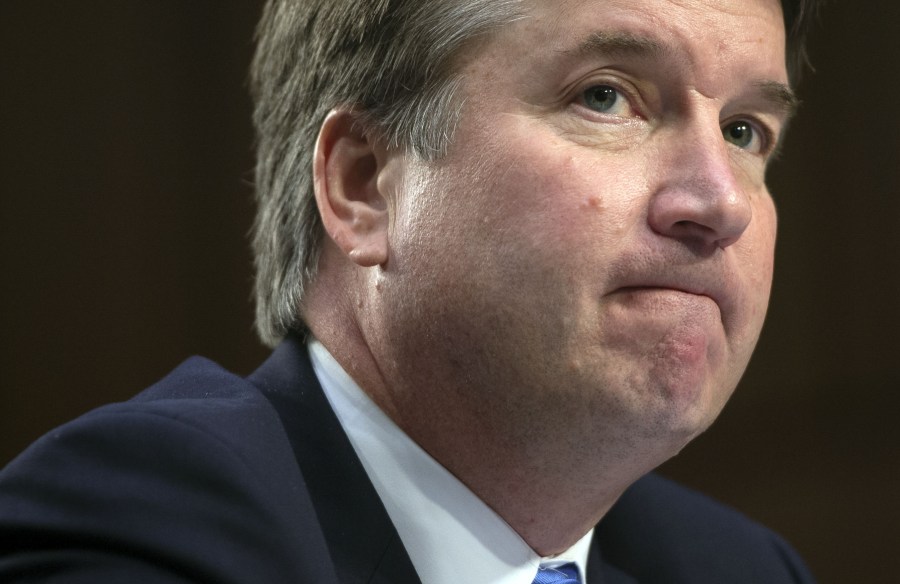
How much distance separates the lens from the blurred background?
3.05m

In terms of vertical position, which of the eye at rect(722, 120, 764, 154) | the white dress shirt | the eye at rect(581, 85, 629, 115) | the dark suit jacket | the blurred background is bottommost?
the blurred background

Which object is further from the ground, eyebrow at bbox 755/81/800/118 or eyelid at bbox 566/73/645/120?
eyelid at bbox 566/73/645/120

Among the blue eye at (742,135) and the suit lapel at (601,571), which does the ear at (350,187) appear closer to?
the blue eye at (742,135)

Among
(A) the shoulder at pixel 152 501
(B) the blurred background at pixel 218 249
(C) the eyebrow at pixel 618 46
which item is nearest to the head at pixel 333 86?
(C) the eyebrow at pixel 618 46

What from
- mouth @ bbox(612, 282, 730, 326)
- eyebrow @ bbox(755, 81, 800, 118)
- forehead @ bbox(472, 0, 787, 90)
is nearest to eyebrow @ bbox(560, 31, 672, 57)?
forehead @ bbox(472, 0, 787, 90)

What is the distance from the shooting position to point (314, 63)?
1.84m

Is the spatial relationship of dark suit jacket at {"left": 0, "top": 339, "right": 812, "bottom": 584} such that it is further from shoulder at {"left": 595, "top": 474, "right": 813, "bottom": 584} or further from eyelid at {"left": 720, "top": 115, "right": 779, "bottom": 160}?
eyelid at {"left": 720, "top": 115, "right": 779, "bottom": 160}

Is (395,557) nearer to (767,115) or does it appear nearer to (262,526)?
(262,526)

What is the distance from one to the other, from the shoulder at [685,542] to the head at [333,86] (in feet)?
2.37

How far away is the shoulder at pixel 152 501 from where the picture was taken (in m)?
1.24

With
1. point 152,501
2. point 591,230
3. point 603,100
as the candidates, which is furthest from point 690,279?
point 152,501

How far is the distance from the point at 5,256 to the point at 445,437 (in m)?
1.87

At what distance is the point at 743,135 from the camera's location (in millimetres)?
1758

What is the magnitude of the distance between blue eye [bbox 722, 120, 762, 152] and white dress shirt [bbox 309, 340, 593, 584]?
695 mm
